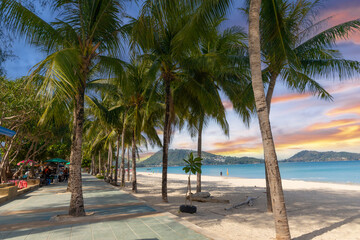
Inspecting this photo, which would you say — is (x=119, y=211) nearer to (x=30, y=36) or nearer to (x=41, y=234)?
(x=41, y=234)

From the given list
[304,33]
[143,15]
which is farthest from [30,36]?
[304,33]

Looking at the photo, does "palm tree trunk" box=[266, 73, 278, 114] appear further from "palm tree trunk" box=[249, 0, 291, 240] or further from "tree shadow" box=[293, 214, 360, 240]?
"tree shadow" box=[293, 214, 360, 240]

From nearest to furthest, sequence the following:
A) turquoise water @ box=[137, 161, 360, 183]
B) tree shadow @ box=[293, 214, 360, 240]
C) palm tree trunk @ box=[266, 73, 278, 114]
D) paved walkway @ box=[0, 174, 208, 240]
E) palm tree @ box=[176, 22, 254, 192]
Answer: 1. paved walkway @ box=[0, 174, 208, 240]
2. tree shadow @ box=[293, 214, 360, 240]
3. palm tree trunk @ box=[266, 73, 278, 114]
4. palm tree @ box=[176, 22, 254, 192]
5. turquoise water @ box=[137, 161, 360, 183]

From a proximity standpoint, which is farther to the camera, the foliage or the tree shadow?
the foliage

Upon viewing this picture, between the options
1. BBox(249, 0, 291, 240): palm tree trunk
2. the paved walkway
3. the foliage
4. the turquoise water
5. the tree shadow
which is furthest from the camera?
the turquoise water

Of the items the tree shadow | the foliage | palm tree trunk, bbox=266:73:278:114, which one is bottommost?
the tree shadow

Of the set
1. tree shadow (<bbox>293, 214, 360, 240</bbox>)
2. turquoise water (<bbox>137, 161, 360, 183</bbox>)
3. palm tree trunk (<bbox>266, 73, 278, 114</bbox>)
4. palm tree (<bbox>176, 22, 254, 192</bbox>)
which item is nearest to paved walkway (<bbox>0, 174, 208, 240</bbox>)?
tree shadow (<bbox>293, 214, 360, 240</bbox>)

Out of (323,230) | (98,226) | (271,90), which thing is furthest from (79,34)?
(323,230)

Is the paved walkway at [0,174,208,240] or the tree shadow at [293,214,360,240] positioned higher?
the paved walkway at [0,174,208,240]

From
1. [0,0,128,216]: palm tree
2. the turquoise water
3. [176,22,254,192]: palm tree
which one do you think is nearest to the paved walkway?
[0,0,128,216]: palm tree

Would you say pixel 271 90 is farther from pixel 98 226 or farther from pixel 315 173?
pixel 315 173

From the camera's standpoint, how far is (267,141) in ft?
15.8

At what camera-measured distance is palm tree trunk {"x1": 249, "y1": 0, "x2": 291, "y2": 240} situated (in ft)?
15.2

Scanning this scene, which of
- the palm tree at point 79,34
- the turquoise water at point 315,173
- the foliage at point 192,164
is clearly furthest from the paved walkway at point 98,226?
the turquoise water at point 315,173
